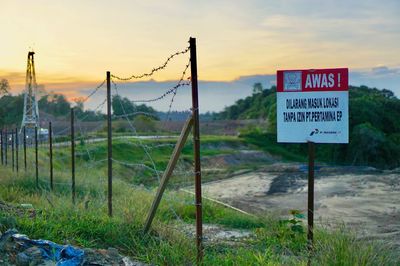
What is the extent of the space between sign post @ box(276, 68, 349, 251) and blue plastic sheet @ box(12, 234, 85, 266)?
2.90 m

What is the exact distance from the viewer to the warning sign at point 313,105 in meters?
7.66

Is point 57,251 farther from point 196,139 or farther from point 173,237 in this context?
point 196,139

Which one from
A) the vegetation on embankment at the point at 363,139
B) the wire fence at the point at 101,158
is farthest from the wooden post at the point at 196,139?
the vegetation on embankment at the point at 363,139

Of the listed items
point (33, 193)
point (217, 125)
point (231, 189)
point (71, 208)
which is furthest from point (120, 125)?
point (71, 208)

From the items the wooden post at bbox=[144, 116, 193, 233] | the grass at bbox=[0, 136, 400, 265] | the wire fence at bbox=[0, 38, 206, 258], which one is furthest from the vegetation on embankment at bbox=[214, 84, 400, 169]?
the wooden post at bbox=[144, 116, 193, 233]

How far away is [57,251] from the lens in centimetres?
737

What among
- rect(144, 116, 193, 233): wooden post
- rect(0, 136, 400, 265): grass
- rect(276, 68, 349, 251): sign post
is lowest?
rect(0, 136, 400, 265): grass

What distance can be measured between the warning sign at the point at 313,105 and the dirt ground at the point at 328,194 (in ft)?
19.0

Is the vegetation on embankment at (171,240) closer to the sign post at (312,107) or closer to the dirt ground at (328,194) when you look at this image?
the sign post at (312,107)

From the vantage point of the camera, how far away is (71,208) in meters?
10.0

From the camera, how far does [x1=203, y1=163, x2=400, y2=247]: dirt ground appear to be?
58.7ft

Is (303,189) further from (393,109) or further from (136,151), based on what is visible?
(393,109)

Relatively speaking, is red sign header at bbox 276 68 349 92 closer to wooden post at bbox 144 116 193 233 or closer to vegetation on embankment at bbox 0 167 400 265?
wooden post at bbox 144 116 193 233

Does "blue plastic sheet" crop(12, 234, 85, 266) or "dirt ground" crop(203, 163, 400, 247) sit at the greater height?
"blue plastic sheet" crop(12, 234, 85, 266)
